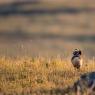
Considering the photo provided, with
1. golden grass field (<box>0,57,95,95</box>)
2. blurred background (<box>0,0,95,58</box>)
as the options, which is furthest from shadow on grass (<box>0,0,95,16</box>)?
golden grass field (<box>0,57,95,95</box>)

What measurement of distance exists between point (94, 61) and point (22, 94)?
13.8 ft

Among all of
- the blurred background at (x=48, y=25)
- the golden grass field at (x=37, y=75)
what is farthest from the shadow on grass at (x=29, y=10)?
the golden grass field at (x=37, y=75)

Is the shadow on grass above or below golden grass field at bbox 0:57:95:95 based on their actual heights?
above

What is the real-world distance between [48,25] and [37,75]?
962 inches

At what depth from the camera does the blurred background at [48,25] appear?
30.2 metres

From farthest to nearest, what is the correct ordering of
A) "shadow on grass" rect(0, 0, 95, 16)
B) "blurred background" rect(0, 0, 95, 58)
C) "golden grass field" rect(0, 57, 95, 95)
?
1. "shadow on grass" rect(0, 0, 95, 16)
2. "blurred background" rect(0, 0, 95, 58)
3. "golden grass field" rect(0, 57, 95, 95)

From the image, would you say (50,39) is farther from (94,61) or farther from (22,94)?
(22,94)

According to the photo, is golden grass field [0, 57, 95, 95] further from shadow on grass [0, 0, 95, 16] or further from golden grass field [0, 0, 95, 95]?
shadow on grass [0, 0, 95, 16]

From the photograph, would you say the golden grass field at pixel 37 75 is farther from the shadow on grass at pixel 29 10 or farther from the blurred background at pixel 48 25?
the shadow on grass at pixel 29 10

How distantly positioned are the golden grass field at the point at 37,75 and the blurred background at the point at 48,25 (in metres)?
11.4

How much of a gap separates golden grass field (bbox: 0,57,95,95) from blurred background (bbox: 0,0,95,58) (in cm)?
1144

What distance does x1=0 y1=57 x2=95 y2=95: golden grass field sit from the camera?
12977 mm

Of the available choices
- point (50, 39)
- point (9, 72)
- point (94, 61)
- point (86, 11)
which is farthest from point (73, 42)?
point (9, 72)

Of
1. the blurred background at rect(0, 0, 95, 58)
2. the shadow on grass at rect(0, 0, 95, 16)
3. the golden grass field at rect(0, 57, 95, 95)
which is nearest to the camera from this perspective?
the golden grass field at rect(0, 57, 95, 95)
